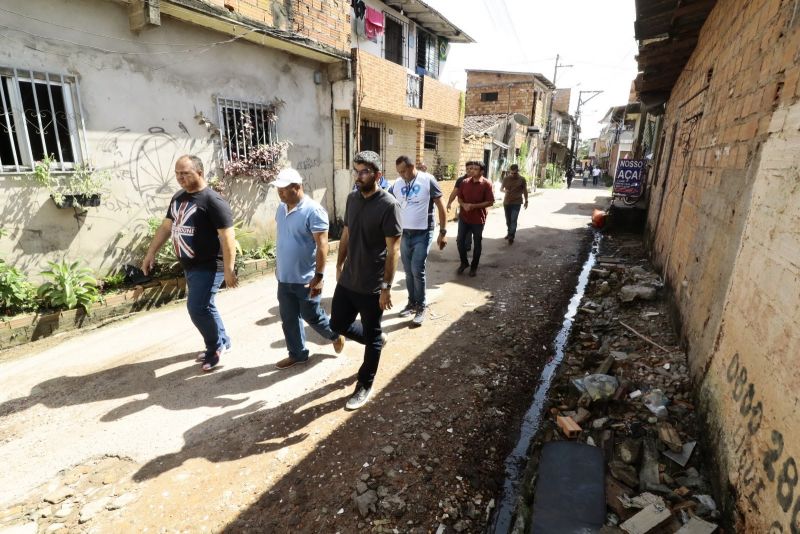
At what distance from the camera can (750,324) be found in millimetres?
2154

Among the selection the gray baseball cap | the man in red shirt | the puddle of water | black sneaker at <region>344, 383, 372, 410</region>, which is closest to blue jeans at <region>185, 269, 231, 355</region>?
black sneaker at <region>344, 383, 372, 410</region>

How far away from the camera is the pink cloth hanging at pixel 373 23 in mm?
10344

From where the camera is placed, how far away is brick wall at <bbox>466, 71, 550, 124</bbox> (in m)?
25.6

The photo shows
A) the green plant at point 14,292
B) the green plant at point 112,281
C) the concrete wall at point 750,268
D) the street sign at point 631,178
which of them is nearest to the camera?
the concrete wall at point 750,268

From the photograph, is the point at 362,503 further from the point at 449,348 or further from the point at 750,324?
the point at 750,324

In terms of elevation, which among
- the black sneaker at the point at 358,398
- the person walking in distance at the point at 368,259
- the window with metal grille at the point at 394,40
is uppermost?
the window with metal grille at the point at 394,40

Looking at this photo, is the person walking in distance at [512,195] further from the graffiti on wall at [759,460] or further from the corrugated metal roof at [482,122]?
the corrugated metal roof at [482,122]

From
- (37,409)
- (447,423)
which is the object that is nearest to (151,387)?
(37,409)

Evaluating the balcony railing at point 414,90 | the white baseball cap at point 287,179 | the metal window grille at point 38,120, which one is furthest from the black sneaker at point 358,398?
the balcony railing at point 414,90

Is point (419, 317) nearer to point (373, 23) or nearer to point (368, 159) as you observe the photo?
point (368, 159)

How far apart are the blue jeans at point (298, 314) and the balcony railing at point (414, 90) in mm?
8167

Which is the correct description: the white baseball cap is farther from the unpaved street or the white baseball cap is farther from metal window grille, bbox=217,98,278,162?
metal window grille, bbox=217,98,278,162

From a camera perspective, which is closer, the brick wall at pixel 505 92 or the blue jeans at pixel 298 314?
the blue jeans at pixel 298 314

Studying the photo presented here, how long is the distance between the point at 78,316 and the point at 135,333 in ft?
2.32
